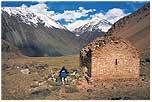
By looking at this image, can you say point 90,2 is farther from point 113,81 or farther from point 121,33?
point 121,33

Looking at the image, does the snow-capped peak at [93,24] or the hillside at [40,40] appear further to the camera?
the hillside at [40,40]

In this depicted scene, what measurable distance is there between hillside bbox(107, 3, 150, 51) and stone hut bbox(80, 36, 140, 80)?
16056 mm

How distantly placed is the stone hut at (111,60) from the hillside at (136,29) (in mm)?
16056

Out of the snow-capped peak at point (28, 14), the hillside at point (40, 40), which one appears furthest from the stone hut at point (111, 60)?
the hillside at point (40, 40)

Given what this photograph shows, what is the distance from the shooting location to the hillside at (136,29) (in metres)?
36.8

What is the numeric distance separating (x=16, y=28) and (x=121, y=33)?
52.4ft

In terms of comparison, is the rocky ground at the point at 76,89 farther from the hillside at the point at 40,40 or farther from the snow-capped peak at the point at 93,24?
the hillside at the point at 40,40

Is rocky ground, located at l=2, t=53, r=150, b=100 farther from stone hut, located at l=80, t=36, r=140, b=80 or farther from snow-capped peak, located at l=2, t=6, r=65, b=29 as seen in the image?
snow-capped peak, located at l=2, t=6, r=65, b=29

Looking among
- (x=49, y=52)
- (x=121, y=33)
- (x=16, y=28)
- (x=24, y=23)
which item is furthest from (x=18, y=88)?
(x=121, y=33)

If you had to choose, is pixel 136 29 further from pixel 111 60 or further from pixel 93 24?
pixel 111 60

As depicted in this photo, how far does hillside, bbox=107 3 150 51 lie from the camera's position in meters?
36.8

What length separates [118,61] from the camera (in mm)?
16719

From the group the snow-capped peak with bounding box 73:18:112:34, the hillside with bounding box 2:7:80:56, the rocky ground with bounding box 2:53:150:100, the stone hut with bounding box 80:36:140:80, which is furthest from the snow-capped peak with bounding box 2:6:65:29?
the hillside with bounding box 2:7:80:56

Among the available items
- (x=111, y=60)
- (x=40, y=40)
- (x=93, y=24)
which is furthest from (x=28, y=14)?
(x=40, y=40)
